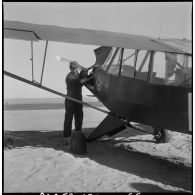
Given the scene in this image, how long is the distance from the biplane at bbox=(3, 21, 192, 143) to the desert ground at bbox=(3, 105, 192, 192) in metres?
0.90

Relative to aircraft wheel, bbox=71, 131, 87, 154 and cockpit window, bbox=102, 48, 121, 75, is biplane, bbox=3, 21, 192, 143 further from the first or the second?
aircraft wheel, bbox=71, 131, 87, 154

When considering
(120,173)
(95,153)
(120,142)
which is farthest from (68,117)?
(120,173)

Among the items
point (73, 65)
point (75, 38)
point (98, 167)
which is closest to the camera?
point (98, 167)

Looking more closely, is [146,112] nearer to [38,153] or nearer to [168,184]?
[168,184]

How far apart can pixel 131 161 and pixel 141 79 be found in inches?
74.3

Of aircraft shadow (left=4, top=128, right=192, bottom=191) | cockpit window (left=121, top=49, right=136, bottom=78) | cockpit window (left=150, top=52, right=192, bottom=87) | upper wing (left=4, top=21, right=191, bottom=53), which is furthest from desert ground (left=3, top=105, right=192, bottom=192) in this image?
upper wing (left=4, top=21, right=191, bottom=53)

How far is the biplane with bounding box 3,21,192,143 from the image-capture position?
224 inches

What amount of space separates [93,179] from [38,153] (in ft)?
6.45

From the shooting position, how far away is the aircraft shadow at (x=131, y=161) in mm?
5785

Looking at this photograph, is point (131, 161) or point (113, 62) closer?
point (131, 161)

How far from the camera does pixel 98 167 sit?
614cm

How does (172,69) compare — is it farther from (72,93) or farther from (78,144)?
(72,93)

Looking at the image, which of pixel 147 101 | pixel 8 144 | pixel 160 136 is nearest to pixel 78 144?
pixel 8 144

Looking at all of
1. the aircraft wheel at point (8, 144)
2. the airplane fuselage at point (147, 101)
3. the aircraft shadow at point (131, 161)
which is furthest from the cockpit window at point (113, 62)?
the aircraft wheel at point (8, 144)
